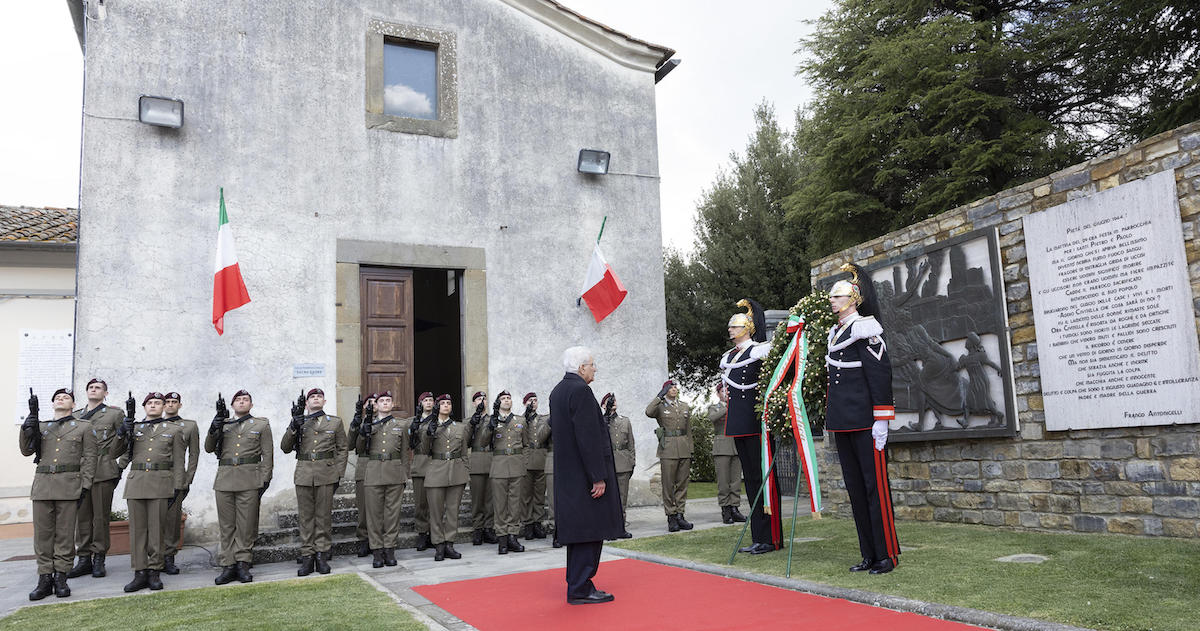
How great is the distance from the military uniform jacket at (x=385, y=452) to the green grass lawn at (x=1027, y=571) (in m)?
2.56

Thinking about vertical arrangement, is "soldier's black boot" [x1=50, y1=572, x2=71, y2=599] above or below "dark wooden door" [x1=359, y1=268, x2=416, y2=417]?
below

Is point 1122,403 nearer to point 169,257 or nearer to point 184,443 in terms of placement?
point 184,443

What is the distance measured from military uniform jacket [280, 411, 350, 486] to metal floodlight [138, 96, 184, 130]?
4.29 meters

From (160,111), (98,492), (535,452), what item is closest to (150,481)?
(98,492)

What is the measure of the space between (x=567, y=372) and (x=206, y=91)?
23.4 feet

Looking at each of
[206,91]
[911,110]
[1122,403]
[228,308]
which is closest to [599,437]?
[1122,403]

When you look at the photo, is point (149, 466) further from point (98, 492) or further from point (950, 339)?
point (950, 339)

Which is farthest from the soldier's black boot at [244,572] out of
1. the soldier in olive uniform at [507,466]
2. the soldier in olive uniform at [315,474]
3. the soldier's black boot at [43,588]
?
the soldier in olive uniform at [507,466]

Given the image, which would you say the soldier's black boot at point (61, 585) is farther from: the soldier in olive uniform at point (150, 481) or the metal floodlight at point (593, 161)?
the metal floodlight at point (593, 161)

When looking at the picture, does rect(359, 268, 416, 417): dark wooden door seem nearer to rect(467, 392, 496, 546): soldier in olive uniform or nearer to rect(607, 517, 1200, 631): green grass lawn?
rect(467, 392, 496, 546): soldier in olive uniform

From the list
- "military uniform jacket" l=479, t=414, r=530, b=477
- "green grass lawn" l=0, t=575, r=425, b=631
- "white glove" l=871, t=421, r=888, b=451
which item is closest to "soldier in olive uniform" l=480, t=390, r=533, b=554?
"military uniform jacket" l=479, t=414, r=530, b=477

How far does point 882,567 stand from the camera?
5.45 meters

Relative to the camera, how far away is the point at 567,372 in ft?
18.6

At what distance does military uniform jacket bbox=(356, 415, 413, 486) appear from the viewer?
8109mm
